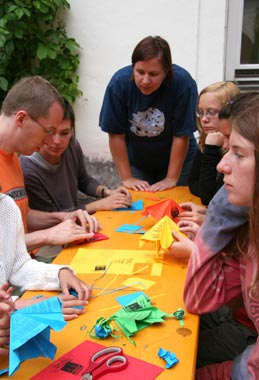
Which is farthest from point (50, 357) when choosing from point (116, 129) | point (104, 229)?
point (116, 129)

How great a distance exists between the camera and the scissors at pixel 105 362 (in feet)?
3.41

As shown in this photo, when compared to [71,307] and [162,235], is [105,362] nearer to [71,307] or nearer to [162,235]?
[71,307]

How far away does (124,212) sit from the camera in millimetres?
2361

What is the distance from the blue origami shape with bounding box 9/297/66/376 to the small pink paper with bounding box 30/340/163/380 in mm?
34

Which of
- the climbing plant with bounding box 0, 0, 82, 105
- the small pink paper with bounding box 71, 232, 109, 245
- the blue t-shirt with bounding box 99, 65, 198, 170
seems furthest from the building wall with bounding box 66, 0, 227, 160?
the small pink paper with bounding box 71, 232, 109, 245

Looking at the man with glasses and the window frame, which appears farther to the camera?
the window frame

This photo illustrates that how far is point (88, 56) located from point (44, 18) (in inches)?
21.8

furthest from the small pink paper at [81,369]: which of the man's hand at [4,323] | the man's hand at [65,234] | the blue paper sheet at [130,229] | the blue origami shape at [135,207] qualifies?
the blue origami shape at [135,207]

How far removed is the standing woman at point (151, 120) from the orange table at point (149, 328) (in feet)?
3.73

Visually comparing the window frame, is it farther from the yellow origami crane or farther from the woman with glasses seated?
the yellow origami crane

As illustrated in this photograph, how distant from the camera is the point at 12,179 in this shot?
6.75 feet

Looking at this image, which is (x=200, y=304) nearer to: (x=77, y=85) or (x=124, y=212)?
(x=124, y=212)

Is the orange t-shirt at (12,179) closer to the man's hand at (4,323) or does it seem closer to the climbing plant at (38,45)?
the man's hand at (4,323)

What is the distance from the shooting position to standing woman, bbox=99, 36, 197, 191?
2727mm
